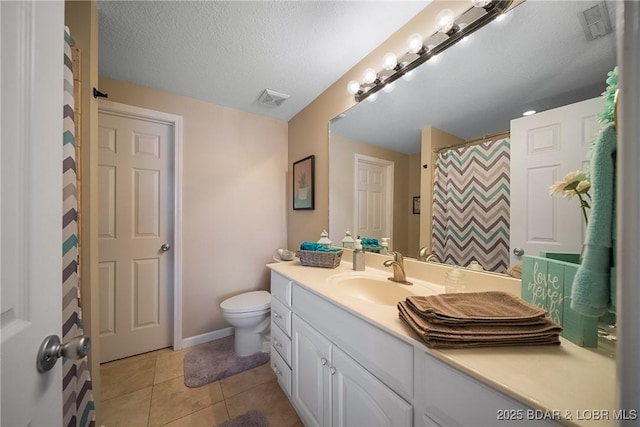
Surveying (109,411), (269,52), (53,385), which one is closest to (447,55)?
(269,52)

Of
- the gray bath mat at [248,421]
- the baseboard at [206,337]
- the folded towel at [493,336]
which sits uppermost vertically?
the folded towel at [493,336]

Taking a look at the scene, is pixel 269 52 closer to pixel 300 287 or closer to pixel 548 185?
pixel 300 287

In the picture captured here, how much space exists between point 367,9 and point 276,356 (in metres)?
2.04

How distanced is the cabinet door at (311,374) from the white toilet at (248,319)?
621 millimetres

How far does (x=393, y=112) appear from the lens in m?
1.32

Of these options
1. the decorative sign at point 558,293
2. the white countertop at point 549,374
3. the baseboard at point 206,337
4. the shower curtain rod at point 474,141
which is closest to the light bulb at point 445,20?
the shower curtain rod at point 474,141

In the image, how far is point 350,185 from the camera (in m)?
1.59

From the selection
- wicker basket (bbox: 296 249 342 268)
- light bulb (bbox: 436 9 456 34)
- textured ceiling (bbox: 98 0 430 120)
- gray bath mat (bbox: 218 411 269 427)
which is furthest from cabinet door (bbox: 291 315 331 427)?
textured ceiling (bbox: 98 0 430 120)

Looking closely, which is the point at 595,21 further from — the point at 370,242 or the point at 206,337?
the point at 206,337

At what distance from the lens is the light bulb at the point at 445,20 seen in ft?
3.16

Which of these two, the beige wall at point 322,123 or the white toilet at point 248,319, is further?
the white toilet at point 248,319

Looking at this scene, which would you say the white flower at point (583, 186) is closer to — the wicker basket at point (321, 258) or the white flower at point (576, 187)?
the white flower at point (576, 187)

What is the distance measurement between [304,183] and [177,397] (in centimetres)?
176

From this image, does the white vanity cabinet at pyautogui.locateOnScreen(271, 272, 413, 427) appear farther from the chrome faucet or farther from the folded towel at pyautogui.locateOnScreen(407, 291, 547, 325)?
the chrome faucet
